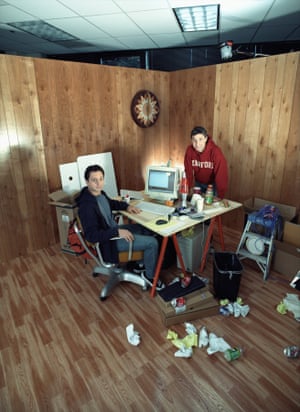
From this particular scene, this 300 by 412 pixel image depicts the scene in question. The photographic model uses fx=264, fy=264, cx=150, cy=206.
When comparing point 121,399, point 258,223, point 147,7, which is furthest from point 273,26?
point 121,399

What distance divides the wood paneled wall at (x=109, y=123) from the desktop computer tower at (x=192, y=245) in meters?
1.16

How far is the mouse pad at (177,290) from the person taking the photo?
84.2 inches

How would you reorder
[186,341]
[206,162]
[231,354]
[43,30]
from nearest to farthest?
1. [231,354]
2. [186,341]
3. [206,162]
4. [43,30]

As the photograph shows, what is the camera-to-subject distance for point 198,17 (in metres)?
3.30

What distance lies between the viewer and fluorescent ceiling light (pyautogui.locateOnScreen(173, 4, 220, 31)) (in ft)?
9.99

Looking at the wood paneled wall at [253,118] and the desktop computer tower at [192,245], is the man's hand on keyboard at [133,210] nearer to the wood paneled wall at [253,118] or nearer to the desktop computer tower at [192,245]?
the desktop computer tower at [192,245]

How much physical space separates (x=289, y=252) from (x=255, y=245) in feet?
1.03

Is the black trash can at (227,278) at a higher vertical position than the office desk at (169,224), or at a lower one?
lower

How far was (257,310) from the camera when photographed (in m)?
2.23

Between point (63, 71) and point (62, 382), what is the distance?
9.97ft

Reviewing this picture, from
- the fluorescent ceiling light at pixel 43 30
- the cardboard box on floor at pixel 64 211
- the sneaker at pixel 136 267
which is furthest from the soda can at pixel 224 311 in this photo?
the fluorescent ceiling light at pixel 43 30

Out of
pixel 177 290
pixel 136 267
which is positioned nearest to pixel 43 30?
pixel 136 267

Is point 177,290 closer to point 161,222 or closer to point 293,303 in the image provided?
point 161,222

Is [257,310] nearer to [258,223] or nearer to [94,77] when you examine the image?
[258,223]
